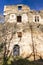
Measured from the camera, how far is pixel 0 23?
2859 cm

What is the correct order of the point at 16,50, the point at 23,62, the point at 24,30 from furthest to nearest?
1. the point at 24,30
2. the point at 16,50
3. the point at 23,62

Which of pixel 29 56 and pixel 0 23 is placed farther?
pixel 0 23

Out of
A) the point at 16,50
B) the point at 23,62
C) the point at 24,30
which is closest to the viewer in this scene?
the point at 23,62

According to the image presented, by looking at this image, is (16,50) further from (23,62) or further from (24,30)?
(23,62)

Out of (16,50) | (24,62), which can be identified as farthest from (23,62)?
(16,50)

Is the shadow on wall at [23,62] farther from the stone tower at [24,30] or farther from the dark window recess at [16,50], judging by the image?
the dark window recess at [16,50]

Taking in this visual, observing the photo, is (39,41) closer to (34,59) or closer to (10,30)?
(34,59)

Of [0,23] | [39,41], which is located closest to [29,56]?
[39,41]

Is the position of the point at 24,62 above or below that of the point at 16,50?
below

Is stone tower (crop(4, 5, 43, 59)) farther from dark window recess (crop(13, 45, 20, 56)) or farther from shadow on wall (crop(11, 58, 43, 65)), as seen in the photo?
shadow on wall (crop(11, 58, 43, 65))

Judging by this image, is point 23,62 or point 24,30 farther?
point 24,30

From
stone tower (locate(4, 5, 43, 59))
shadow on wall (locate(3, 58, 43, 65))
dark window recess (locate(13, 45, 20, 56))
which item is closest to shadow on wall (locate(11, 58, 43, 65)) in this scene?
shadow on wall (locate(3, 58, 43, 65))

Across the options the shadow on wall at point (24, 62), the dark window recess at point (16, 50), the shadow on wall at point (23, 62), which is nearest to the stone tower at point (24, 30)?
the dark window recess at point (16, 50)

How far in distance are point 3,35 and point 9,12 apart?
14.5ft
